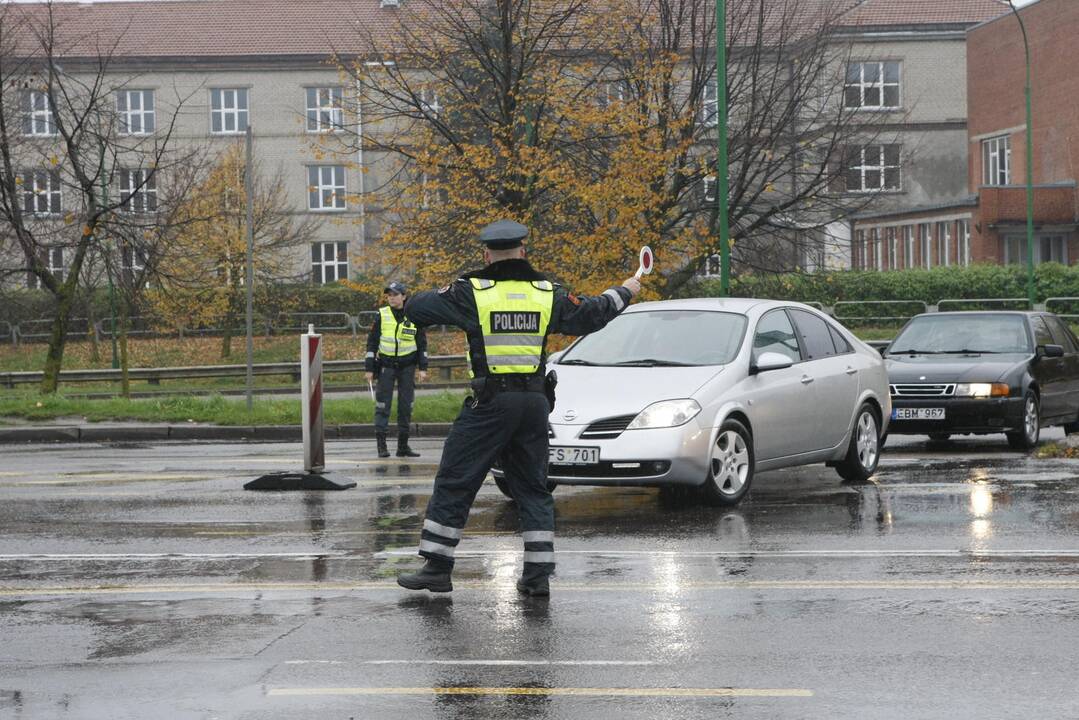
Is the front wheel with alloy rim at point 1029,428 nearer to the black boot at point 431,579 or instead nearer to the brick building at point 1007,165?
the black boot at point 431,579

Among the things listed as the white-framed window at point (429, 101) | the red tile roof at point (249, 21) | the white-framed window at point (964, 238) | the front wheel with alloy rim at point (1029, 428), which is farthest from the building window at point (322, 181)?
the front wheel with alloy rim at point (1029, 428)

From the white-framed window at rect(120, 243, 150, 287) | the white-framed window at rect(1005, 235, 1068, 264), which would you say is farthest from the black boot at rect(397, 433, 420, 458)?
the white-framed window at rect(1005, 235, 1068, 264)

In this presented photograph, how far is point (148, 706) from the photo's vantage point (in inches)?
215

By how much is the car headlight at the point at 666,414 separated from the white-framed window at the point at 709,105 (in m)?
17.7

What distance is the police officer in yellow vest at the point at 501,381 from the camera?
7.68m

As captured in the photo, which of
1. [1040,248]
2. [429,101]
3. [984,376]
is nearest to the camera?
[984,376]

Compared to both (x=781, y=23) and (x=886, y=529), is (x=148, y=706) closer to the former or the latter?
(x=886, y=529)

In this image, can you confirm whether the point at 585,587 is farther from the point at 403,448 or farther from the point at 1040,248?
the point at 1040,248

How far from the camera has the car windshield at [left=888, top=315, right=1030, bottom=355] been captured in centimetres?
1730

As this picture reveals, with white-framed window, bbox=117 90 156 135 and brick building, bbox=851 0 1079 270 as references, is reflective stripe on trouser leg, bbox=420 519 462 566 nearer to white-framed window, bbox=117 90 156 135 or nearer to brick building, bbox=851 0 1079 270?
brick building, bbox=851 0 1079 270

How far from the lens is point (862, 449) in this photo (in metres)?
12.9

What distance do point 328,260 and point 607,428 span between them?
53.5m

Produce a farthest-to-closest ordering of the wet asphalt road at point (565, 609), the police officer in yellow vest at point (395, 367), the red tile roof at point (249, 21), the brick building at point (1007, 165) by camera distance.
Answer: the red tile roof at point (249, 21)
the brick building at point (1007, 165)
the police officer in yellow vest at point (395, 367)
the wet asphalt road at point (565, 609)

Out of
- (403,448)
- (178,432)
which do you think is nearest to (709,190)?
(178,432)
